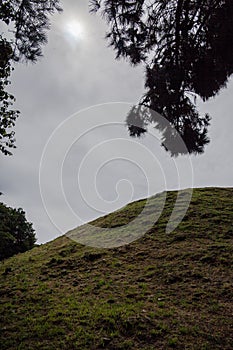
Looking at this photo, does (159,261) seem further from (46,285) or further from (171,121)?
(171,121)

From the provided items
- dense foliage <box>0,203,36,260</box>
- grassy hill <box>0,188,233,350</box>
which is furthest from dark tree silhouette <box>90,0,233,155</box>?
dense foliage <box>0,203,36,260</box>

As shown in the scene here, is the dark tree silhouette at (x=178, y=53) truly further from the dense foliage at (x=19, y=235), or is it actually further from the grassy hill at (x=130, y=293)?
the dense foliage at (x=19, y=235)

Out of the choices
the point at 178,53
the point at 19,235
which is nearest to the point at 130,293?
the point at 178,53

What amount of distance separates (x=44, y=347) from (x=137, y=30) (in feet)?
15.9

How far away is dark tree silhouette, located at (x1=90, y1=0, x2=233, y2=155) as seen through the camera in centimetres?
468

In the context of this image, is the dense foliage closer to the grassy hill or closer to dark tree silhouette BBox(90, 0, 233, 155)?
the grassy hill

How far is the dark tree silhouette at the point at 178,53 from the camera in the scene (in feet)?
15.3

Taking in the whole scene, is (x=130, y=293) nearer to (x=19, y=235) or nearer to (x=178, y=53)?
(x=178, y=53)

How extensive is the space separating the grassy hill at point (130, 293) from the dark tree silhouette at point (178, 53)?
252cm

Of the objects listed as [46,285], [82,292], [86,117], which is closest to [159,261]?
[82,292]

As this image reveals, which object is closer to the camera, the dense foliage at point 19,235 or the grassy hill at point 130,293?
the grassy hill at point 130,293

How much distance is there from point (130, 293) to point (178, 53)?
4.11 meters

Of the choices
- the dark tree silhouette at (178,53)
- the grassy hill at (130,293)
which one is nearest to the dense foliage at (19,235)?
the grassy hill at (130,293)

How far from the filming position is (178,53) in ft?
16.6
